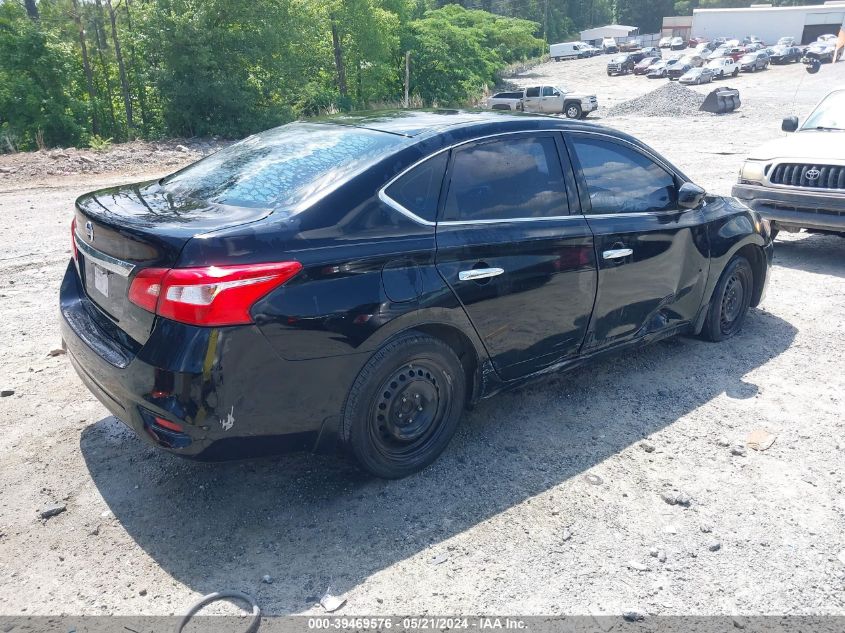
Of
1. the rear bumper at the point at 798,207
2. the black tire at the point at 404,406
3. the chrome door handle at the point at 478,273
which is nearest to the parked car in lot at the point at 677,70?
the rear bumper at the point at 798,207

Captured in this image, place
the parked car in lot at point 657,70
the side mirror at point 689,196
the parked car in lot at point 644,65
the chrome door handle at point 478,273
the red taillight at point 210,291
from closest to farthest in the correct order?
the red taillight at point 210,291 < the chrome door handle at point 478,273 < the side mirror at point 689,196 < the parked car in lot at point 657,70 < the parked car in lot at point 644,65

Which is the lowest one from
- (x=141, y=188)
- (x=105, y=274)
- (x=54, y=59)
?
(x=105, y=274)

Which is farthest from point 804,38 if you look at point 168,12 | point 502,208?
point 502,208

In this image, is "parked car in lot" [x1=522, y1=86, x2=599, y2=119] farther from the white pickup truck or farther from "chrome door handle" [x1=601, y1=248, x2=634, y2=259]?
"chrome door handle" [x1=601, y1=248, x2=634, y2=259]

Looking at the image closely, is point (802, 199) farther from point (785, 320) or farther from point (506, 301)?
point (506, 301)

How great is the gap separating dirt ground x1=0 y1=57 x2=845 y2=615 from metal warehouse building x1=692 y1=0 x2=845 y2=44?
84.2 m

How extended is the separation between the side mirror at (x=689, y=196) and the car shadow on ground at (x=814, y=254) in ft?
11.6

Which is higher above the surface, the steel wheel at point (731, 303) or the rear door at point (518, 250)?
the rear door at point (518, 250)

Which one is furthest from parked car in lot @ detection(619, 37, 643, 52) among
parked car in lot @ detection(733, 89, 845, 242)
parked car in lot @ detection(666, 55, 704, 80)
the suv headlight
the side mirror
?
the side mirror

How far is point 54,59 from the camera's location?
2562 cm

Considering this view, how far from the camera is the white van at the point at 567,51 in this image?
78.9 meters

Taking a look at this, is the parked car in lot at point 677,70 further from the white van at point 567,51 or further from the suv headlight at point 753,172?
the suv headlight at point 753,172

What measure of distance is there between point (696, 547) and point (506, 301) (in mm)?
1502

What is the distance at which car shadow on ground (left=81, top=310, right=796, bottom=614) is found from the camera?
300 cm
